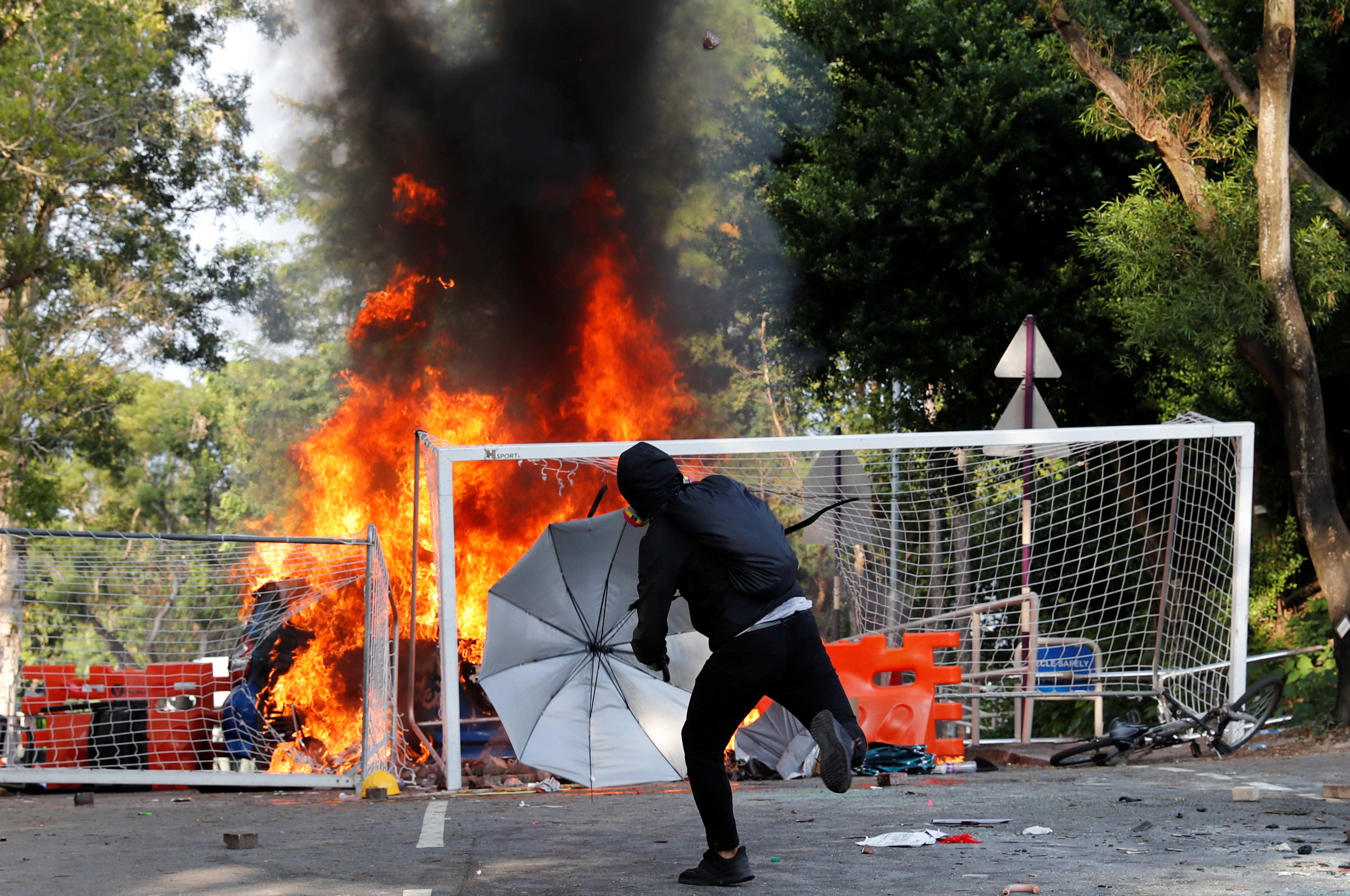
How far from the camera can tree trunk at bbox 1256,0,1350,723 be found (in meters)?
9.61

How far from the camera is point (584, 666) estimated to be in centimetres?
818

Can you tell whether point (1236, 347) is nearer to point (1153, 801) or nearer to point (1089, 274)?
point (1089, 274)

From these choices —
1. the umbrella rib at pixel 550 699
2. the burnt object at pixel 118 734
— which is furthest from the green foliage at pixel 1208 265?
the burnt object at pixel 118 734

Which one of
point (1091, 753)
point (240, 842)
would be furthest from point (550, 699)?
point (1091, 753)

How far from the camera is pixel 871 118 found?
1439 centimetres

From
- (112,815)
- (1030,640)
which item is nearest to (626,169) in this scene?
(1030,640)

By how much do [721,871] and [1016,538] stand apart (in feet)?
25.0

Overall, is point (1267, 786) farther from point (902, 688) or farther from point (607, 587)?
point (607, 587)

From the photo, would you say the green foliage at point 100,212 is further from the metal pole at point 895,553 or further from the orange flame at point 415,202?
the metal pole at point 895,553

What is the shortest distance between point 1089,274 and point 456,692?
9.65 m

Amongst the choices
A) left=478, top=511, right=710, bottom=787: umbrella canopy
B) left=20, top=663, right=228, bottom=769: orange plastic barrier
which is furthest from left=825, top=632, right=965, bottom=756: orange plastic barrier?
left=20, top=663, right=228, bottom=769: orange plastic barrier

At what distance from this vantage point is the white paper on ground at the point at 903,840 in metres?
5.23

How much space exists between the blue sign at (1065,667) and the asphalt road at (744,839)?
1.09 meters

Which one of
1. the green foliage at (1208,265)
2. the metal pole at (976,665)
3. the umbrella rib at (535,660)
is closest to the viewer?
the umbrella rib at (535,660)
